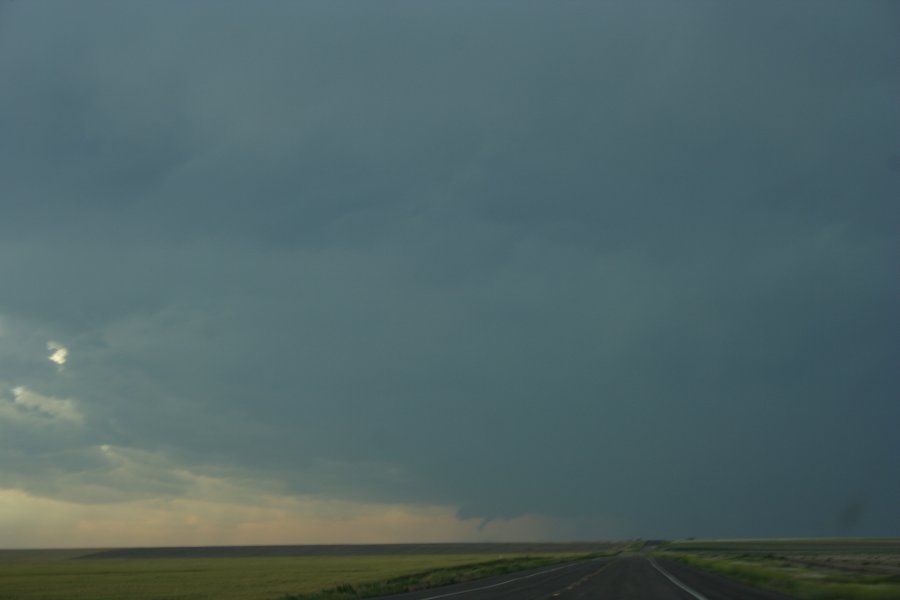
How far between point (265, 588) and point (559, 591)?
22.5 m

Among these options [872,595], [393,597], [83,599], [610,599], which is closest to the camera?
[872,595]

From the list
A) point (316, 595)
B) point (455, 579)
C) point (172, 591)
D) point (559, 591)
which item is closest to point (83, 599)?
point (172, 591)

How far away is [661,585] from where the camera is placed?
4106 cm

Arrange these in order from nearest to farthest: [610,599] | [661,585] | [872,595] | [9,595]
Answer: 1. [872,595]
2. [610,599]
3. [661,585]
4. [9,595]

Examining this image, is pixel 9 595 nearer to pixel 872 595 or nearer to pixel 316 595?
pixel 316 595

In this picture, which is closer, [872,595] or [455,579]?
[872,595]

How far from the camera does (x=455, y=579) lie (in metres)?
53.6

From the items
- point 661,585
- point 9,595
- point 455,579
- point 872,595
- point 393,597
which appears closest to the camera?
point 872,595

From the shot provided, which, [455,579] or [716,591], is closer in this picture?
[716,591]

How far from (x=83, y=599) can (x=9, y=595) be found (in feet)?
27.9

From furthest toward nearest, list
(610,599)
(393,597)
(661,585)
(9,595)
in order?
1. (9,595)
2. (661,585)
3. (393,597)
4. (610,599)

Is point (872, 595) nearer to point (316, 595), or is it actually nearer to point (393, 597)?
point (393, 597)

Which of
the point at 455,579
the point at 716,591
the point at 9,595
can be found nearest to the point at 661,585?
the point at 716,591

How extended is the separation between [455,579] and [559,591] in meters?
18.6
